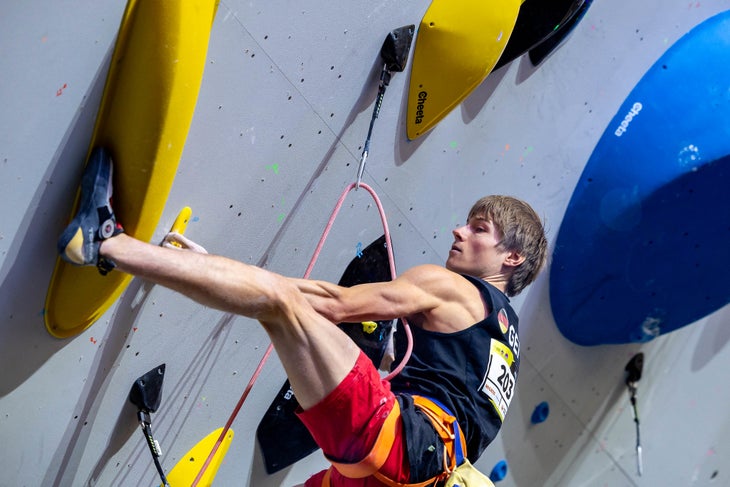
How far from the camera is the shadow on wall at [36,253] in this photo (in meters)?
1.63

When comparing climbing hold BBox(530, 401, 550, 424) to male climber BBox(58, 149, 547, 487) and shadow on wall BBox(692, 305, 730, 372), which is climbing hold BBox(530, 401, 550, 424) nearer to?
shadow on wall BBox(692, 305, 730, 372)

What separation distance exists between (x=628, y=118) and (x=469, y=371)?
1330mm

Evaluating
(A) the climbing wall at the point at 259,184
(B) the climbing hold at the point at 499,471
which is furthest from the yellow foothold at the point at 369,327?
(B) the climbing hold at the point at 499,471

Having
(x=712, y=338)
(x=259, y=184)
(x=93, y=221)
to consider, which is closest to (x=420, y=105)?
(x=259, y=184)

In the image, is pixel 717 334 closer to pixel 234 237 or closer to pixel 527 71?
pixel 527 71

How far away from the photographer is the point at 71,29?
1.58 m

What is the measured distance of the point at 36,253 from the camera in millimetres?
1665

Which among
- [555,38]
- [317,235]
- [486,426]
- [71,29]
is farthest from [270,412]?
[555,38]

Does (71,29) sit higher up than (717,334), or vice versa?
(71,29)

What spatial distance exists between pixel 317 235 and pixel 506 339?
1.82 ft

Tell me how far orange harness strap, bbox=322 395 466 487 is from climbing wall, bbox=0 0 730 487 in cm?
50

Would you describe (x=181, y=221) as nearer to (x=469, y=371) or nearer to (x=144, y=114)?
(x=144, y=114)

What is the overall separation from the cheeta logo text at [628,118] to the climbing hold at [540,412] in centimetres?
94

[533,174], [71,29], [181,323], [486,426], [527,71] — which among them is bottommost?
[486,426]
